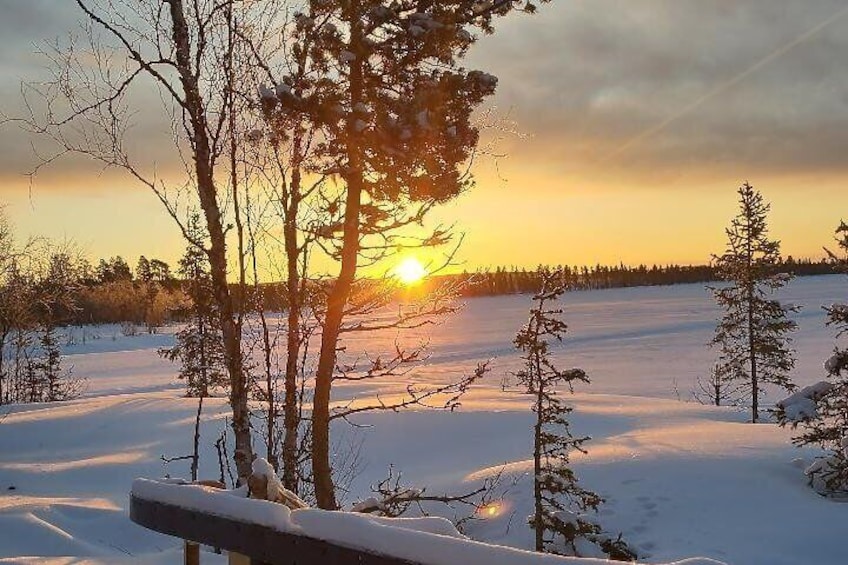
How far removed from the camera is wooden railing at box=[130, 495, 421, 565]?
94.4 inches

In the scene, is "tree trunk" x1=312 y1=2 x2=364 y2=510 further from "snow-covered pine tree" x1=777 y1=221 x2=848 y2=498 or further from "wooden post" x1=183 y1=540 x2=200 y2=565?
"snow-covered pine tree" x1=777 y1=221 x2=848 y2=498

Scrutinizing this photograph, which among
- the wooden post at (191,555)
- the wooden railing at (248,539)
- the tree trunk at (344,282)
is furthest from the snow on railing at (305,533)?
the tree trunk at (344,282)

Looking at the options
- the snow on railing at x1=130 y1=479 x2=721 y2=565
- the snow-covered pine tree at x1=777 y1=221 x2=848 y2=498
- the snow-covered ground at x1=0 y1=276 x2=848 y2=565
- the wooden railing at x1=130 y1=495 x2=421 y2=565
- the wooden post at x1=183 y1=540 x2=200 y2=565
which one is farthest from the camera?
the snow-covered pine tree at x1=777 y1=221 x2=848 y2=498

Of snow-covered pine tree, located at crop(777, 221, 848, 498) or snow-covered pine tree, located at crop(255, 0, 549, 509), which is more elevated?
snow-covered pine tree, located at crop(255, 0, 549, 509)

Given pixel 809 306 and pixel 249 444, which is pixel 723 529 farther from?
pixel 809 306

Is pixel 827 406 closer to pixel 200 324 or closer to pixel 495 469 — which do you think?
pixel 495 469

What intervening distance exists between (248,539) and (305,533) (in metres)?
0.33

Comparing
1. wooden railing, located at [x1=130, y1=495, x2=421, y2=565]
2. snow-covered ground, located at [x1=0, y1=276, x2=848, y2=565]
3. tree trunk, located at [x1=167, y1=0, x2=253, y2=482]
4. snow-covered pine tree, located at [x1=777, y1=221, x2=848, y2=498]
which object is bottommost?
snow-covered ground, located at [x1=0, y1=276, x2=848, y2=565]

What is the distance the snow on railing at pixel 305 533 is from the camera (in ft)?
7.03

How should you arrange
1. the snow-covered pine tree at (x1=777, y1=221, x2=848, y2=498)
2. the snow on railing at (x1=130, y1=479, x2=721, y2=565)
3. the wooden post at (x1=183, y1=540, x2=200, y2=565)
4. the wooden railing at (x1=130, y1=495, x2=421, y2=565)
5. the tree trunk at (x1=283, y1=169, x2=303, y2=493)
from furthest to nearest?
the snow-covered pine tree at (x1=777, y1=221, x2=848, y2=498)
the tree trunk at (x1=283, y1=169, x2=303, y2=493)
the wooden post at (x1=183, y1=540, x2=200, y2=565)
the wooden railing at (x1=130, y1=495, x2=421, y2=565)
the snow on railing at (x1=130, y1=479, x2=721, y2=565)

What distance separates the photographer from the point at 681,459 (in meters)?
13.1

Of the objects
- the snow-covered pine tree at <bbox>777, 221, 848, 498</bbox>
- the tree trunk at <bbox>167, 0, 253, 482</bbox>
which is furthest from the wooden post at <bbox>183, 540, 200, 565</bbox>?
the snow-covered pine tree at <bbox>777, 221, 848, 498</bbox>

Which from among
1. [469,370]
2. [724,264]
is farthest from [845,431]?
[469,370]

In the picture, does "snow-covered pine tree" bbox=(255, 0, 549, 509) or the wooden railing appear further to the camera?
"snow-covered pine tree" bbox=(255, 0, 549, 509)
